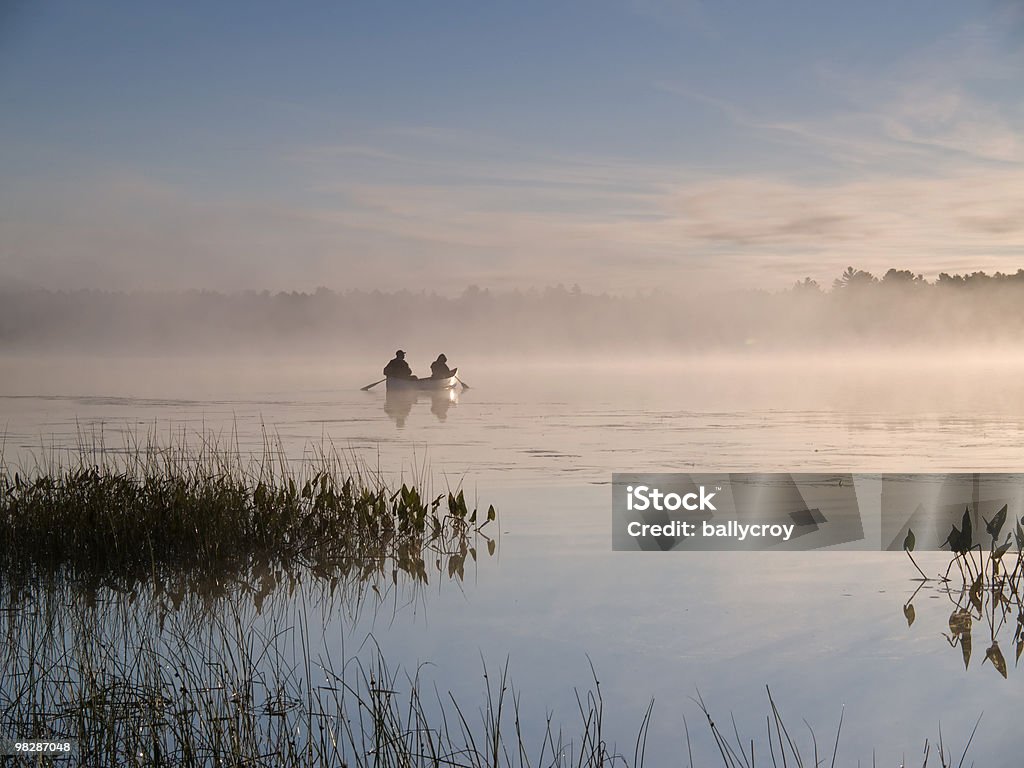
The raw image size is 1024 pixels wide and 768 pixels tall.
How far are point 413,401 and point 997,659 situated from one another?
2695 centimetres

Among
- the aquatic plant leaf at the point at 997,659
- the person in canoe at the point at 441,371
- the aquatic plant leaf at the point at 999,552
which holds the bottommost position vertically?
the aquatic plant leaf at the point at 997,659

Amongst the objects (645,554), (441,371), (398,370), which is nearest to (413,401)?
(398,370)

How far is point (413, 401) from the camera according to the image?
31859 mm

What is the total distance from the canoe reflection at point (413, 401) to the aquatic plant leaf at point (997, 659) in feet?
63.0

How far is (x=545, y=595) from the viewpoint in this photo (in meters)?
6.96

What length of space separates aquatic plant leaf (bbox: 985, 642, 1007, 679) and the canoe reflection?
1921cm

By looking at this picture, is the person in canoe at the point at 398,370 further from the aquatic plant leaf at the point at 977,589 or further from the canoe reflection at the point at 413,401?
the aquatic plant leaf at the point at 977,589

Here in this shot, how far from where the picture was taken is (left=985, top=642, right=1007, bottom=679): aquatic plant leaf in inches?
209

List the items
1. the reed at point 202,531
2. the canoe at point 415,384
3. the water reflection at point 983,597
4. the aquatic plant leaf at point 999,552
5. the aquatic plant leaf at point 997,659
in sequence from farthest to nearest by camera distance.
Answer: the canoe at point 415,384, the reed at point 202,531, the aquatic plant leaf at point 999,552, the water reflection at point 983,597, the aquatic plant leaf at point 997,659

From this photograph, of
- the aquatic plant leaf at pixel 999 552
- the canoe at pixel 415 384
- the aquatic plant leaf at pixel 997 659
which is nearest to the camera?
the aquatic plant leaf at pixel 997 659

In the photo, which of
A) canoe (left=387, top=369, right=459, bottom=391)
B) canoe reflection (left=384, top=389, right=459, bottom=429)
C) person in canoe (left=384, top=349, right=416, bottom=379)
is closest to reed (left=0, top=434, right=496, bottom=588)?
canoe reflection (left=384, top=389, right=459, bottom=429)

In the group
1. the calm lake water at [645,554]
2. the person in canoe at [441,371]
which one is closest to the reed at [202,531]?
the calm lake water at [645,554]

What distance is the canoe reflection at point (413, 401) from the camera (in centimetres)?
2634

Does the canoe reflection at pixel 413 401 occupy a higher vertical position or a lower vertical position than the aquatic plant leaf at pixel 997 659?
higher
